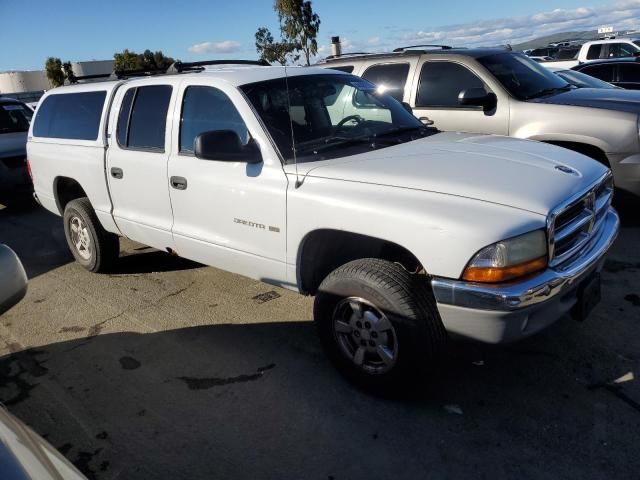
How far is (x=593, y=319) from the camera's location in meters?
3.84

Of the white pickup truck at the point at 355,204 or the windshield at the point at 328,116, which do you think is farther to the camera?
the windshield at the point at 328,116

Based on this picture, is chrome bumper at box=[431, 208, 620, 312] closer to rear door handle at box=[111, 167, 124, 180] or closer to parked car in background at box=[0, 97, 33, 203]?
rear door handle at box=[111, 167, 124, 180]

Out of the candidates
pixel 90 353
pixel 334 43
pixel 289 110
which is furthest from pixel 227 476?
→ pixel 334 43

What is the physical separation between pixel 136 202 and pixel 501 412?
123 inches

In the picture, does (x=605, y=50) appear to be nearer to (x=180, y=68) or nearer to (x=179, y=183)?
(x=180, y=68)

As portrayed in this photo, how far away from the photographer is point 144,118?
172 inches

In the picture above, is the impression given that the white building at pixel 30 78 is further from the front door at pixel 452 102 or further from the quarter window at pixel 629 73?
the front door at pixel 452 102

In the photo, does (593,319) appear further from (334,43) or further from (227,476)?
(334,43)

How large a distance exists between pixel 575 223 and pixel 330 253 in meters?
1.39

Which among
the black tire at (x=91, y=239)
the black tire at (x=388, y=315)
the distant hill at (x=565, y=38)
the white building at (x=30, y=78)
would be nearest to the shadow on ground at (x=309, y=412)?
the black tire at (x=388, y=315)

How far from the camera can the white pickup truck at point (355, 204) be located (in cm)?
261

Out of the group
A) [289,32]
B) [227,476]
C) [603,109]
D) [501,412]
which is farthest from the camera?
[289,32]

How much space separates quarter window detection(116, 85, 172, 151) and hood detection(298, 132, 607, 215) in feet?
4.92

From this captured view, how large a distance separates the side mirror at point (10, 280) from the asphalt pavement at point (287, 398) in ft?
3.14
